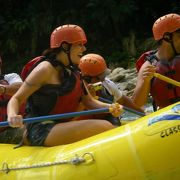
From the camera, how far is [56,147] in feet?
10.1

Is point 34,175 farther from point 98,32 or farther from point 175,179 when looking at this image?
point 98,32

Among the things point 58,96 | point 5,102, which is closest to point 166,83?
point 58,96

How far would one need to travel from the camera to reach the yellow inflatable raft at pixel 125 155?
2572mm

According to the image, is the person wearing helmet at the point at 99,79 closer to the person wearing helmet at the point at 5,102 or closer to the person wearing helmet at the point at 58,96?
the person wearing helmet at the point at 5,102

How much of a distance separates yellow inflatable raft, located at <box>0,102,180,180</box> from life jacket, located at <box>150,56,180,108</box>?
100 cm

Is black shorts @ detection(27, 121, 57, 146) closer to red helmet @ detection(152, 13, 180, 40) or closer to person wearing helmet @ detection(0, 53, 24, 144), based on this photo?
→ person wearing helmet @ detection(0, 53, 24, 144)

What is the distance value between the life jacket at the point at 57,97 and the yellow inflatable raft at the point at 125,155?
0.36 meters

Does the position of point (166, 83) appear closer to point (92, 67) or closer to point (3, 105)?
point (92, 67)

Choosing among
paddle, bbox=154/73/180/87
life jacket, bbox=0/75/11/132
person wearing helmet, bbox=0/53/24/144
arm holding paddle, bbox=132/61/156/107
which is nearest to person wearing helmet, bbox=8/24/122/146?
arm holding paddle, bbox=132/61/156/107

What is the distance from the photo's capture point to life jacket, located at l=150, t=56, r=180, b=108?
3.72 m

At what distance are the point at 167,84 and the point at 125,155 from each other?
3.95 ft

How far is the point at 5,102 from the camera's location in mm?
4340

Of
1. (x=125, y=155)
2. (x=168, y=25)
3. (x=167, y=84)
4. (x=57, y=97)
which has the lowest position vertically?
(x=125, y=155)

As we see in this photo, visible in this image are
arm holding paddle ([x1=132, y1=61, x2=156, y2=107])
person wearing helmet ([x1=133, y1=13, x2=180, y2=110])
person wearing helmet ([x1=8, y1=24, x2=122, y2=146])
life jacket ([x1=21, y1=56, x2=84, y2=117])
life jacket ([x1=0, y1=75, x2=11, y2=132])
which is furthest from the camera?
life jacket ([x1=0, y1=75, x2=11, y2=132])
